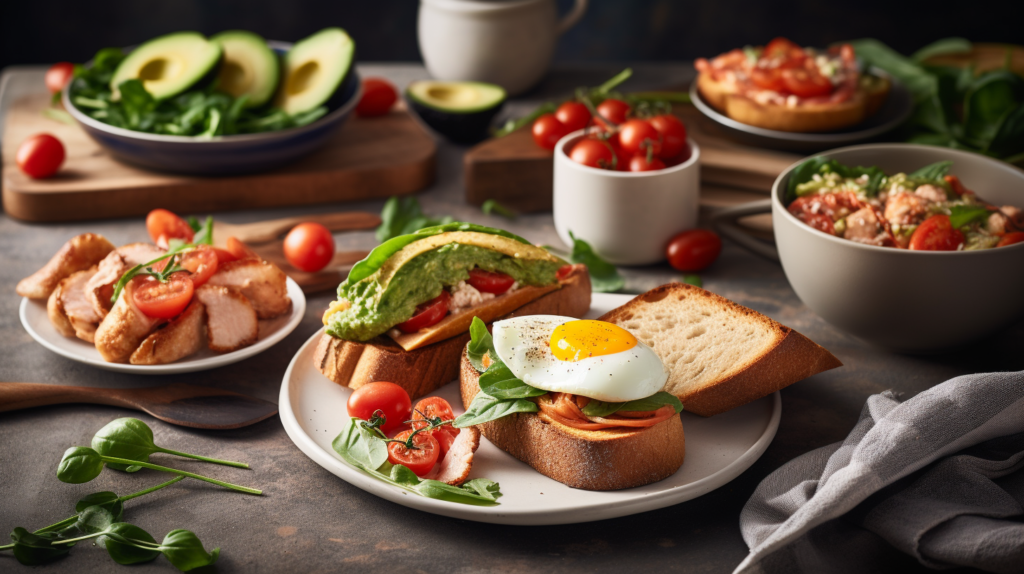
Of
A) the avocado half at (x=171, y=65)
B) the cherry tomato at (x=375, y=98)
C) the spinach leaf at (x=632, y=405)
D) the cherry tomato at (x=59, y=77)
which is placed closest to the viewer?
the spinach leaf at (x=632, y=405)

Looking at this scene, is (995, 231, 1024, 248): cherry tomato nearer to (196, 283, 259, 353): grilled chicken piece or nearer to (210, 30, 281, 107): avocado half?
(196, 283, 259, 353): grilled chicken piece

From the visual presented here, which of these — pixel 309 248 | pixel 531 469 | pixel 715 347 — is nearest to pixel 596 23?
pixel 309 248

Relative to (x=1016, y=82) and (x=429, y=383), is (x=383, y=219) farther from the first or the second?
(x=1016, y=82)

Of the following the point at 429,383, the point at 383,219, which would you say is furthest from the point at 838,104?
the point at 429,383

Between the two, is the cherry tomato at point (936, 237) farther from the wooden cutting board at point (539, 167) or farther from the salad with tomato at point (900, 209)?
the wooden cutting board at point (539, 167)

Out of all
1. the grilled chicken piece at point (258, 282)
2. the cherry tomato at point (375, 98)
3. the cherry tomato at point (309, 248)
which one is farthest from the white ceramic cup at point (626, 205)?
the cherry tomato at point (375, 98)

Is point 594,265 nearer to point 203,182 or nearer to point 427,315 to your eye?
point 427,315
